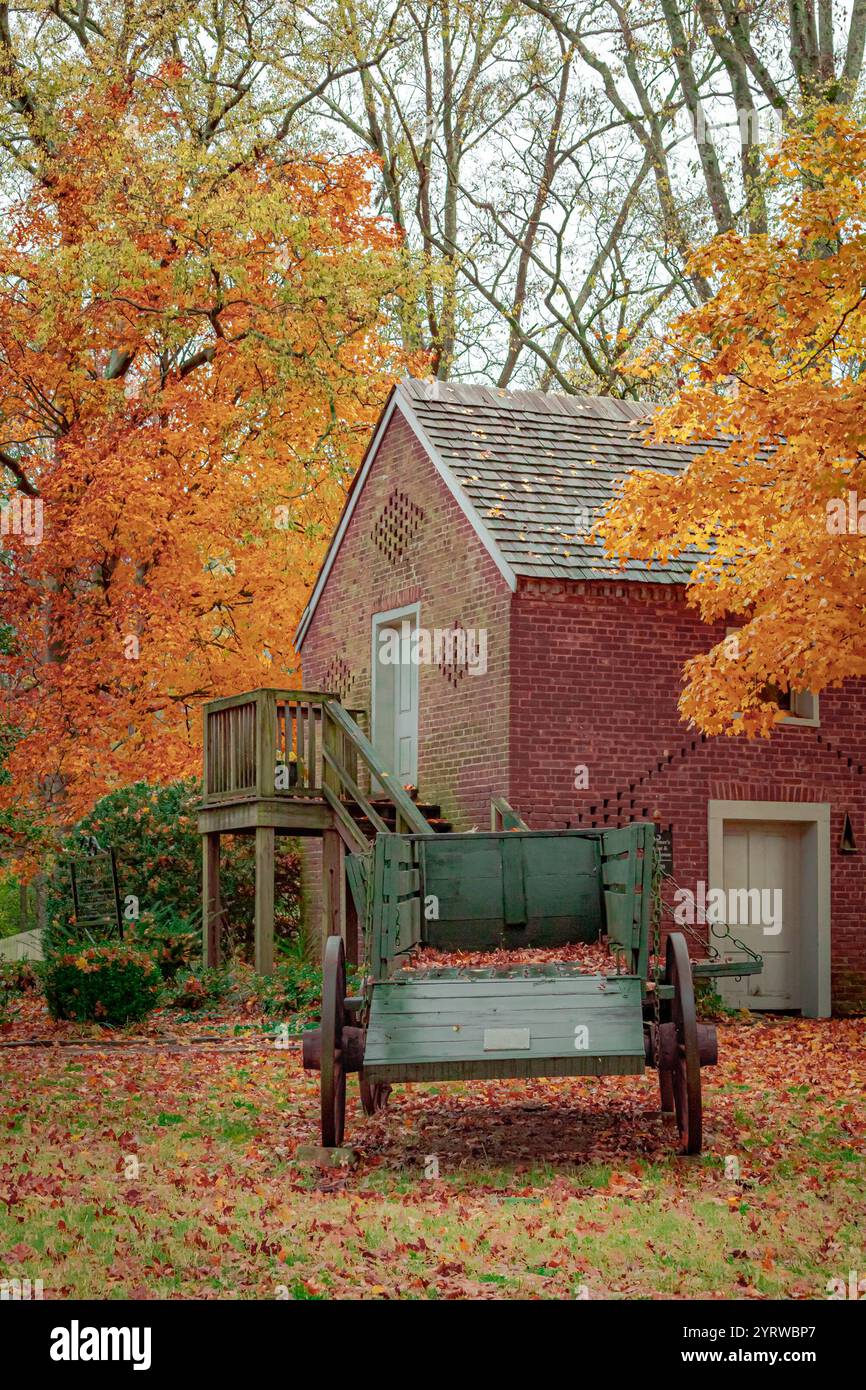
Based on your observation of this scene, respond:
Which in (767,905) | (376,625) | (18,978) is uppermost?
(376,625)

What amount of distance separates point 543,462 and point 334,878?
5.77 metres

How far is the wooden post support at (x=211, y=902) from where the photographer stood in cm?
2050

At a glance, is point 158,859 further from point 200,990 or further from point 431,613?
point 431,613

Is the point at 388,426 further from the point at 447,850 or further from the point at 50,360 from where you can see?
the point at 447,850

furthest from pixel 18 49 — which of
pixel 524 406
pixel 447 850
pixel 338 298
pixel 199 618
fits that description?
pixel 447 850

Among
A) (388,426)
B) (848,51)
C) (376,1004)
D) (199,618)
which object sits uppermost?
(848,51)

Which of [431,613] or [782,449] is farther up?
[782,449]

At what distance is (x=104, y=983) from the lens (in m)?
16.5

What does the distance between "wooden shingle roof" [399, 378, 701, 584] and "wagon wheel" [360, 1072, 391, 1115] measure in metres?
7.61

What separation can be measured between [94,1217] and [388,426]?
590 inches

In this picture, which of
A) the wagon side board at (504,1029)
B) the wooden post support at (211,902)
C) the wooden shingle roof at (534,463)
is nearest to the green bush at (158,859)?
the wooden post support at (211,902)

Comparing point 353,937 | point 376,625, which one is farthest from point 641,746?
point 353,937

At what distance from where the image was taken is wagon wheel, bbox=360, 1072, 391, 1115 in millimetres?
10414

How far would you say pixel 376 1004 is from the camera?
8977mm
